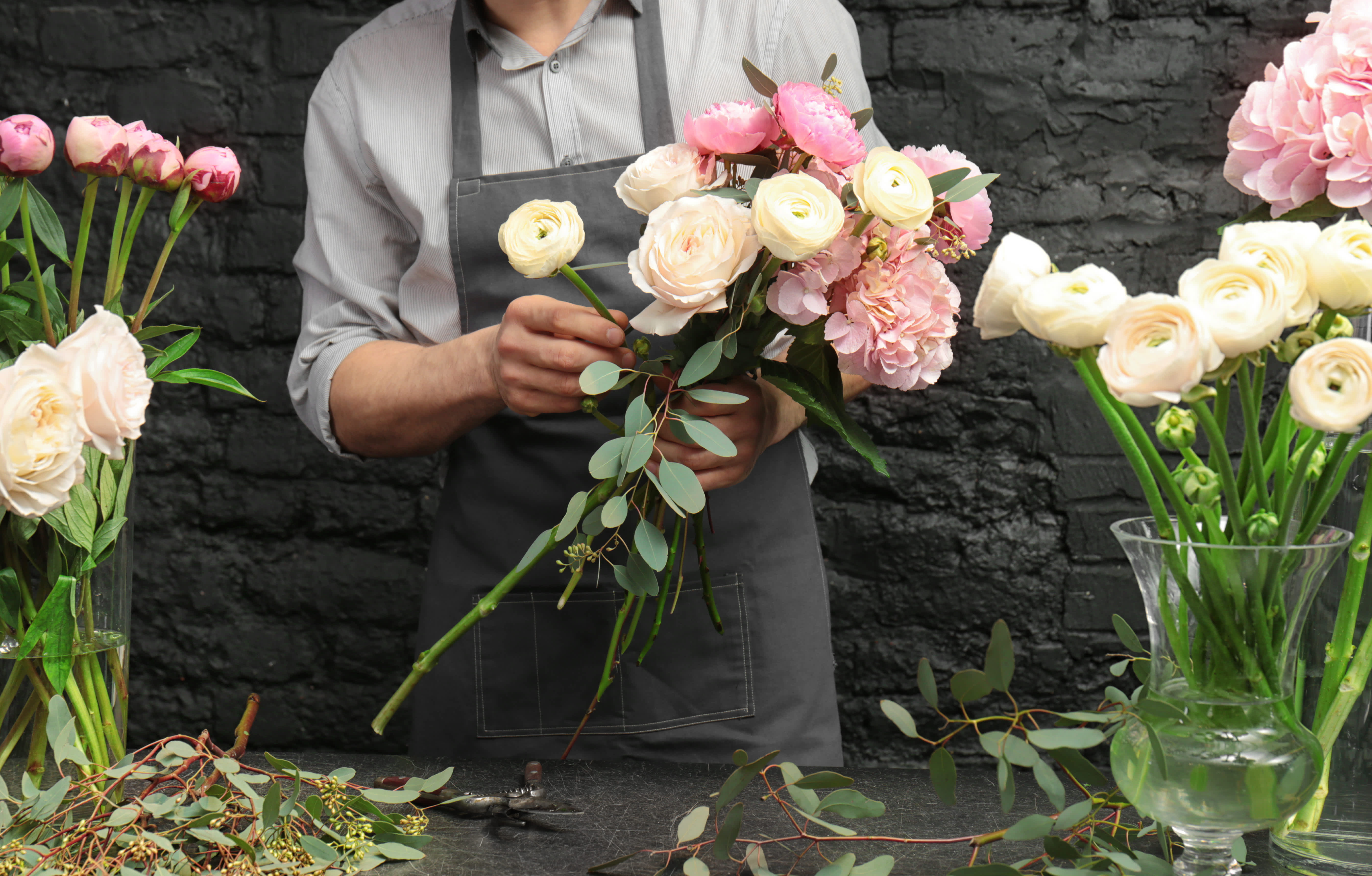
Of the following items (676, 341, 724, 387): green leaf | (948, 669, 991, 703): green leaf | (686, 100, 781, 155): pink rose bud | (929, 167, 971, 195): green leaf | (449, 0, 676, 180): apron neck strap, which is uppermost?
(449, 0, 676, 180): apron neck strap

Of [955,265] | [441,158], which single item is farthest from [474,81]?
[955,265]

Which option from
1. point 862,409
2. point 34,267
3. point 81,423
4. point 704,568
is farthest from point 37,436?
point 862,409

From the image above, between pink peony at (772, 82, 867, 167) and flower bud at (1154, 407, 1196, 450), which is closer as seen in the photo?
flower bud at (1154, 407, 1196, 450)

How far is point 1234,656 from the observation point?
57 cm

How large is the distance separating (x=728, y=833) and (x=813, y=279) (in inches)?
13.9

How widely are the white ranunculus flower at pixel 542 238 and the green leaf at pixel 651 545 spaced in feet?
0.62

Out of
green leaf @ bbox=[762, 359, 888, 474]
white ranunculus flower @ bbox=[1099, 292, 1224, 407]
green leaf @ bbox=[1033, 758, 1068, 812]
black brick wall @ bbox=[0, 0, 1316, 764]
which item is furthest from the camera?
black brick wall @ bbox=[0, 0, 1316, 764]

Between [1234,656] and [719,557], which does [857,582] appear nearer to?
[719,557]

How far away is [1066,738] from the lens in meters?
0.57

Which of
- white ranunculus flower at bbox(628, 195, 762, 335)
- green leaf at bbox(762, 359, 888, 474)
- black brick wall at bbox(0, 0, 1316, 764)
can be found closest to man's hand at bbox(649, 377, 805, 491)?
green leaf at bbox(762, 359, 888, 474)

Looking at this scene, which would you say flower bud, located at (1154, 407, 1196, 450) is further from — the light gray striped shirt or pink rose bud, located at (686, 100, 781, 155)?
the light gray striped shirt

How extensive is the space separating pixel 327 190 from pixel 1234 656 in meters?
1.07

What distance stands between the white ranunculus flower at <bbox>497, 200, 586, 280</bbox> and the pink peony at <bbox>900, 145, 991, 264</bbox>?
237 millimetres

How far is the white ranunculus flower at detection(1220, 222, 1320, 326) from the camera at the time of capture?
1.69 feet
